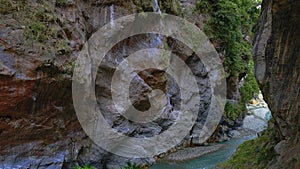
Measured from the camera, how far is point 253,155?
4770 mm

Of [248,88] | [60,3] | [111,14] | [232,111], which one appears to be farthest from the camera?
[248,88]

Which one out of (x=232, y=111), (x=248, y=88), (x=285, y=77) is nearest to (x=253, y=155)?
(x=285, y=77)

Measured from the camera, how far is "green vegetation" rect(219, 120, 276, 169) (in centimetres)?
416

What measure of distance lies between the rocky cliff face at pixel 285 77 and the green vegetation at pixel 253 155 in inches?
8.6

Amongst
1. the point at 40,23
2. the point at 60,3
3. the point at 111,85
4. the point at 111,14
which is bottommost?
the point at 111,85

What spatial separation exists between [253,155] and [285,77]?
1.70 metres

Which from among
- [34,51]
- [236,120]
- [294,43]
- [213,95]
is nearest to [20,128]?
[34,51]

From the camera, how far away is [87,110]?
7699 millimetres

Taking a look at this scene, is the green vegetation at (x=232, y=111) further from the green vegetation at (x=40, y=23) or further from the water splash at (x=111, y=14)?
the green vegetation at (x=40, y=23)

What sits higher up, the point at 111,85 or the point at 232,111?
the point at 111,85

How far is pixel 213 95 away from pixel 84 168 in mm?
9454

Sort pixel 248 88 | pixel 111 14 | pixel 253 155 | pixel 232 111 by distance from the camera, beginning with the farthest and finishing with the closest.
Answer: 1. pixel 248 88
2. pixel 232 111
3. pixel 111 14
4. pixel 253 155

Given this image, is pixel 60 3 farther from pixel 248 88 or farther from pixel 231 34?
pixel 248 88

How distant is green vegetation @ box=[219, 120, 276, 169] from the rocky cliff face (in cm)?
22
